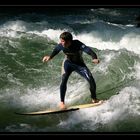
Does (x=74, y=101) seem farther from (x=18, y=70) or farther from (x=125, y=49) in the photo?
(x=125, y=49)

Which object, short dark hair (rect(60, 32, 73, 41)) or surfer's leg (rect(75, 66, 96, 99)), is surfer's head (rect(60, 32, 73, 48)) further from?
surfer's leg (rect(75, 66, 96, 99))

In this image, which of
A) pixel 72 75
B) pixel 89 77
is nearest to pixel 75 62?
pixel 89 77

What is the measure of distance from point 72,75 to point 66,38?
2.29m

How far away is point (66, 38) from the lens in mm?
6965

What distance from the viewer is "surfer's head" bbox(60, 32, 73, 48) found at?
22.7 feet

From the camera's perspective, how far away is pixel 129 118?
302 inches

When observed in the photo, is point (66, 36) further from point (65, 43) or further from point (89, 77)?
point (89, 77)

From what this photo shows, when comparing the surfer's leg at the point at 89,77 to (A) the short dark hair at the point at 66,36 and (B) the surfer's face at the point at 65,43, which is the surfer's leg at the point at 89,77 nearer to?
(B) the surfer's face at the point at 65,43

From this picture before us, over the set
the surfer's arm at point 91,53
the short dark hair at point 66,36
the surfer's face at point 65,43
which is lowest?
the surfer's arm at point 91,53

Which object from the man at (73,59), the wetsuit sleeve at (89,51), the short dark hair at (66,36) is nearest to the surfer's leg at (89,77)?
the man at (73,59)

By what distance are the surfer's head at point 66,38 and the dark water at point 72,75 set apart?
1226 mm

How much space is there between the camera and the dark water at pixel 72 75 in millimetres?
7543
